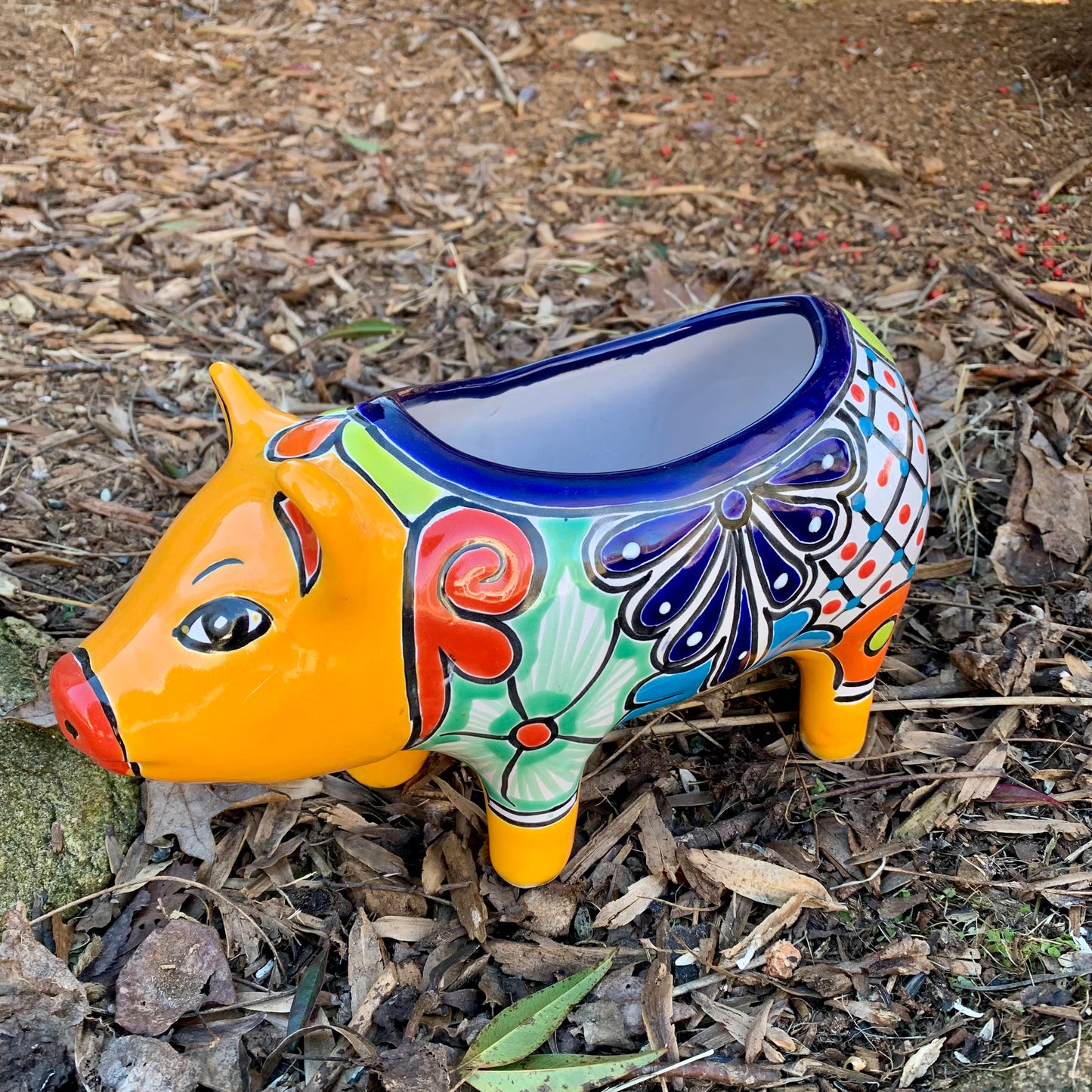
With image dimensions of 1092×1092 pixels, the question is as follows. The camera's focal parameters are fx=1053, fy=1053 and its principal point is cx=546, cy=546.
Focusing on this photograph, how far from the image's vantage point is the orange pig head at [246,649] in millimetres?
1566

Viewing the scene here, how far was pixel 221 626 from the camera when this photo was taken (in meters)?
1.57

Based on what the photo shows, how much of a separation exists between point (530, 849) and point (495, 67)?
3.36 m

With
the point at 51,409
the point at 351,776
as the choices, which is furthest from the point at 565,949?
the point at 51,409

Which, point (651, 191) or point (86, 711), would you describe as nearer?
point (86, 711)

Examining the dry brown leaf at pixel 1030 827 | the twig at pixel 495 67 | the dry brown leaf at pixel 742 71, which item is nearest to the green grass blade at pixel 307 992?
the dry brown leaf at pixel 1030 827

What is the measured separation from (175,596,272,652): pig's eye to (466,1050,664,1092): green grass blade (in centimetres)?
85

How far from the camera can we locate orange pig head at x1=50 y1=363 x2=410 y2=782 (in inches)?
61.7

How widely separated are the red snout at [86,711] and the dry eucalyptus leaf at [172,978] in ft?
1.58

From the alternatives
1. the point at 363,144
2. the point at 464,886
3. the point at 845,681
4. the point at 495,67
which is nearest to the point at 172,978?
the point at 464,886

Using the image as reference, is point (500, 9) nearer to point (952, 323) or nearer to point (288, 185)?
point (288, 185)

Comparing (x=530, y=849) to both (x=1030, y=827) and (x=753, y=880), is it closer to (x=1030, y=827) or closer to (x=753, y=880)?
(x=753, y=880)

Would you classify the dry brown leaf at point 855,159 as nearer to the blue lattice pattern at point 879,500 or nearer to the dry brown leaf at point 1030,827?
the blue lattice pattern at point 879,500

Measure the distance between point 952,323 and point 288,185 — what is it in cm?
229

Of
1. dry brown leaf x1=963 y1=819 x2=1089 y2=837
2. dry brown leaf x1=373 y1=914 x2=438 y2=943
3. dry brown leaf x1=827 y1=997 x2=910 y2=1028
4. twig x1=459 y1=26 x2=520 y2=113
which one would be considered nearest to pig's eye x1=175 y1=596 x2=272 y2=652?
dry brown leaf x1=373 y1=914 x2=438 y2=943
